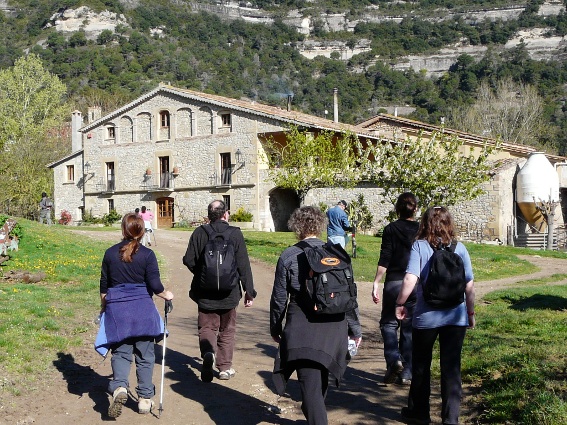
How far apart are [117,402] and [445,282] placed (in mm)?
2725

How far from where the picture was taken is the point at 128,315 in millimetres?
5602

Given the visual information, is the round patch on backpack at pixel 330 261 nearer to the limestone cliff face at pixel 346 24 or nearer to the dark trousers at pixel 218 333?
the dark trousers at pixel 218 333

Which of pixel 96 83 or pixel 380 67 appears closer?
pixel 96 83

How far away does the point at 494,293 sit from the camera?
1324cm

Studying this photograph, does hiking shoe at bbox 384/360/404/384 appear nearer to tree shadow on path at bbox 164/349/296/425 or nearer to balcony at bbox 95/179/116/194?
tree shadow on path at bbox 164/349/296/425

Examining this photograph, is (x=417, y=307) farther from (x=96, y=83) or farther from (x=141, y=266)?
(x=96, y=83)

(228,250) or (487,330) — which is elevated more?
(228,250)

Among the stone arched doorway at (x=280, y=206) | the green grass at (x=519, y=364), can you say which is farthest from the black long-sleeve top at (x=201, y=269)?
the stone arched doorway at (x=280, y=206)

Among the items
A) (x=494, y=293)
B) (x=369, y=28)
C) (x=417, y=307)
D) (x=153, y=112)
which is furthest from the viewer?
(x=369, y=28)

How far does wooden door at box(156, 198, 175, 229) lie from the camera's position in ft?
129

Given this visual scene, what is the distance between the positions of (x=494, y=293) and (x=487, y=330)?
4632mm

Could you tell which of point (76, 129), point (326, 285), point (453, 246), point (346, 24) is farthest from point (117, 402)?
point (346, 24)

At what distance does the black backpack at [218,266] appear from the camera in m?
6.40

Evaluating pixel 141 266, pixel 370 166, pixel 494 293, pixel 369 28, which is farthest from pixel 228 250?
pixel 369 28
